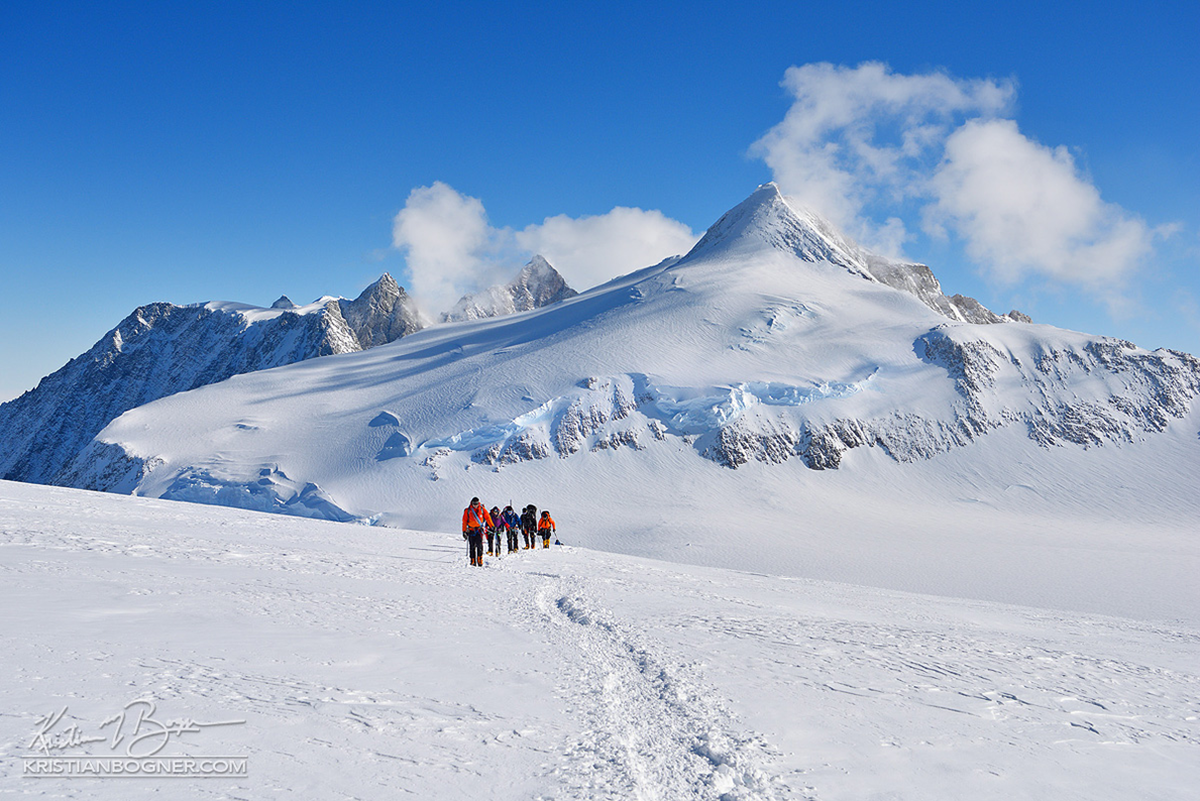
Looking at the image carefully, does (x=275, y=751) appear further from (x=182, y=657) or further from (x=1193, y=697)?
(x=1193, y=697)

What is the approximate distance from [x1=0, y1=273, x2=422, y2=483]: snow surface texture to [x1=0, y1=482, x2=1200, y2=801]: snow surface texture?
159 m

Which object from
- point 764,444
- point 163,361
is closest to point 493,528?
point 764,444

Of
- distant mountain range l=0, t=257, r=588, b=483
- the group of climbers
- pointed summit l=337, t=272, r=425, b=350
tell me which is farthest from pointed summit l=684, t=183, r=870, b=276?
pointed summit l=337, t=272, r=425, b=350

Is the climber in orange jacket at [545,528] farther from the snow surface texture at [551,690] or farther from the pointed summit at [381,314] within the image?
the pointed summit at [381,314]

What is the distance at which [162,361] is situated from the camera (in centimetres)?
19062

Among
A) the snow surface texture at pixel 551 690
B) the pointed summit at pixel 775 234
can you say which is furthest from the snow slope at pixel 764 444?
the snow surface texture at pixel 551 690

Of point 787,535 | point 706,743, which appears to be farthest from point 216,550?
point 787,535

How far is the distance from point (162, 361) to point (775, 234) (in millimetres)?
188576

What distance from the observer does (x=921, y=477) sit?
2183 inches

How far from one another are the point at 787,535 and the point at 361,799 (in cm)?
4194

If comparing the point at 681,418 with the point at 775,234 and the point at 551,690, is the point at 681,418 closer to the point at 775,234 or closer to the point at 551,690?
the point at 551,690

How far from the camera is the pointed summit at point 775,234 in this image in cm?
9425

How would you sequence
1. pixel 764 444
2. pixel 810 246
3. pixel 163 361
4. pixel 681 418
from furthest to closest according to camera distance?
pixel 163 361 < pixel 810 246 < pixel 681 418 < pixel 764 444

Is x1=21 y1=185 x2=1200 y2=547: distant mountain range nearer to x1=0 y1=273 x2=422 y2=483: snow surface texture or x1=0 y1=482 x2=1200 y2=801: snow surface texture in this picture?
x1=0 y1=482 x2=1200 y2=801: snow surface texture
